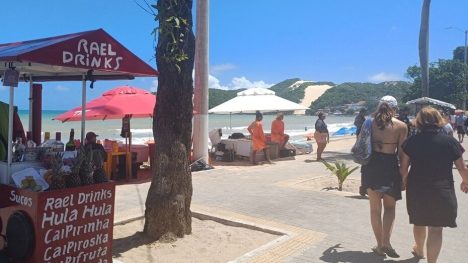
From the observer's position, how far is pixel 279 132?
14.1m

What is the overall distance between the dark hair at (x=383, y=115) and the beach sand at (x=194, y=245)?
1.89m

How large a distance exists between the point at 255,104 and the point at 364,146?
10.4 metres

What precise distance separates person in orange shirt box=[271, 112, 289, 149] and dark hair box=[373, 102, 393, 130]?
8.63 meters

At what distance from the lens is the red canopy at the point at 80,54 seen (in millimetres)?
3592

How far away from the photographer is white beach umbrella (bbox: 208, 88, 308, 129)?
14906mm

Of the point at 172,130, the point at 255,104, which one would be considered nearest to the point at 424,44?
the point at 255,104

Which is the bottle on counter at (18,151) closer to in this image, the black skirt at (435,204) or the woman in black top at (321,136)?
the black skirt at (435,204)

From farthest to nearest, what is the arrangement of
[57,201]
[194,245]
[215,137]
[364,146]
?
[215,137] < [194,245] < [364,146] < [57,201]

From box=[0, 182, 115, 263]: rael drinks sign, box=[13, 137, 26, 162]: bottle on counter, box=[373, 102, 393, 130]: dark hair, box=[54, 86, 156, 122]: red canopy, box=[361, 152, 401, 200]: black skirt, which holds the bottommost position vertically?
box=[0, 182, 115, 263]: rael drinks sign

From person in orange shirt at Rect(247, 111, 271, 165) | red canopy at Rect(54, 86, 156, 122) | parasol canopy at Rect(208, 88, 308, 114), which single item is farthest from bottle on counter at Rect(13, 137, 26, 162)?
parasol canopy at Rect(208, 88, 308, 114)

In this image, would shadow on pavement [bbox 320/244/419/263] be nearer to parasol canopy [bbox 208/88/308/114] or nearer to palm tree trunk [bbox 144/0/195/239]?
palm tree trunk [bbox 144/0/195/239]

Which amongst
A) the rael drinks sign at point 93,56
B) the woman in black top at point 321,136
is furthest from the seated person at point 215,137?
the rael drinks sign at point 93,56

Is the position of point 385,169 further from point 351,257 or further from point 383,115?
point 351,257

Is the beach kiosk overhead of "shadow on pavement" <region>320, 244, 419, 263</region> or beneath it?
overhead
